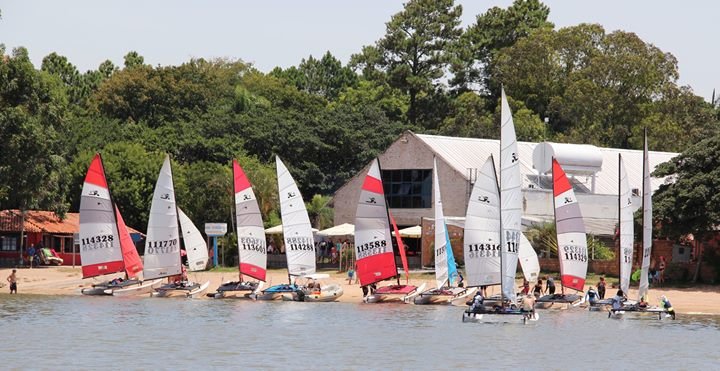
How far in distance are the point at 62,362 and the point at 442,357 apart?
10967 mm

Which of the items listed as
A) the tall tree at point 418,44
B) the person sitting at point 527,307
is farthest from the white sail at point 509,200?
the tall tree at point 418,44

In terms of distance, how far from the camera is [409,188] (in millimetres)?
75375

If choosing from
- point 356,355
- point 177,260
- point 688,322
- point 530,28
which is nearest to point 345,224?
point 177,260

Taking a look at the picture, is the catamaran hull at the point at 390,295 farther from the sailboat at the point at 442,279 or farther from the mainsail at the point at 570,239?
the mainsail at the point at 570,239

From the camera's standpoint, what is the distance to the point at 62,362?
1506 inches

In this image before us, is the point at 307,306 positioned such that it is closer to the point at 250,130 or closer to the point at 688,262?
the point at 688,262

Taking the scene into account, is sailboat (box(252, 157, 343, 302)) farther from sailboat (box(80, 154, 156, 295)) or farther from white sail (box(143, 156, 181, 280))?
sailboat (box(80, 154, 156, 295))

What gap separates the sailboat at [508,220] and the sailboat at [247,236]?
1351 cm

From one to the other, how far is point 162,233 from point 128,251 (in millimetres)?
2332

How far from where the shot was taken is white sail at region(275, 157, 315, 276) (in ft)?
192

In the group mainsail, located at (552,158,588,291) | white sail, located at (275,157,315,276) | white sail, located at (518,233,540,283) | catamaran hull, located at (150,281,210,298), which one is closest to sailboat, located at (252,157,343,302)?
white sail, located at (275,157,315,276)

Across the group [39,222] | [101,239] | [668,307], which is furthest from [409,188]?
[668,307]

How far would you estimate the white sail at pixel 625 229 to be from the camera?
53.0 metres

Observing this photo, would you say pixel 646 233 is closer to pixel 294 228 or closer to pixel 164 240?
pixel 294 228
